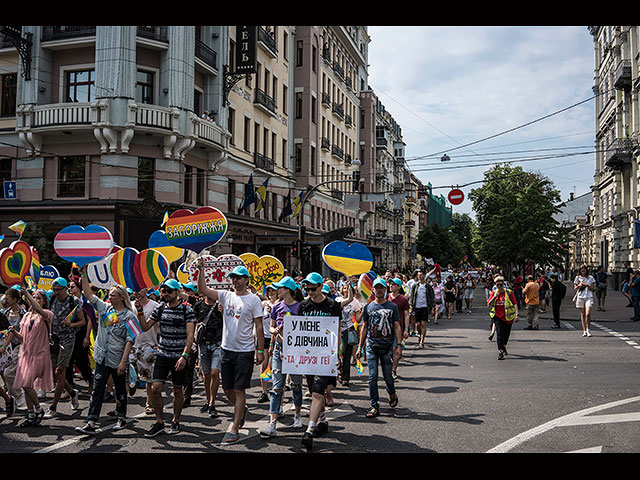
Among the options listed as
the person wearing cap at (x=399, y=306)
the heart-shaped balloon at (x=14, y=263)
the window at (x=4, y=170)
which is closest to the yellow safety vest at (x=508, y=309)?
the person wearing cap at (x=399, y=306)

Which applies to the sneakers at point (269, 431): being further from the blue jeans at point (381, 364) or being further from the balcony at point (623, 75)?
the balcony at point (623, 75)

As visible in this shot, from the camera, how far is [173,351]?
7535 millimetres

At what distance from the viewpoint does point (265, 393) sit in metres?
9.61

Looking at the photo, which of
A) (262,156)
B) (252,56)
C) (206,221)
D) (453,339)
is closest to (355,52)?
(262,156)

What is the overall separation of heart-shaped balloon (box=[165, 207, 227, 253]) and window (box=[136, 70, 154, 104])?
49.9ft

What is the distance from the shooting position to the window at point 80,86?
79.0 feet

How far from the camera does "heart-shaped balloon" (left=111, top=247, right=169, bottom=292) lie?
9688mm

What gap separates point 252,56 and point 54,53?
8.28m

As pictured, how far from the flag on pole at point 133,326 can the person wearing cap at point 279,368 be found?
1.74 m

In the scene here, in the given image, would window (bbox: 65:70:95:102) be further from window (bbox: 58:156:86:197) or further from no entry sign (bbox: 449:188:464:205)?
no entry sign (bbox: 449:188:464:205)

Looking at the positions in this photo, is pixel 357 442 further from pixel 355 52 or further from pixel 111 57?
pixel 355 52

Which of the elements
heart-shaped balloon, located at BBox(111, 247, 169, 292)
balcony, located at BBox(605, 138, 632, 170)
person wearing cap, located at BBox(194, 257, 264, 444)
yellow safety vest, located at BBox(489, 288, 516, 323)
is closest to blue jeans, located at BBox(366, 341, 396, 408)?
person wearing cap, located at BBox(194, 257, 264, 444)

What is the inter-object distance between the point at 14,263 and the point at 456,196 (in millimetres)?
22704

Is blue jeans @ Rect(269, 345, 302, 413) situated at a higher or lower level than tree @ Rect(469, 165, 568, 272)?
lower
